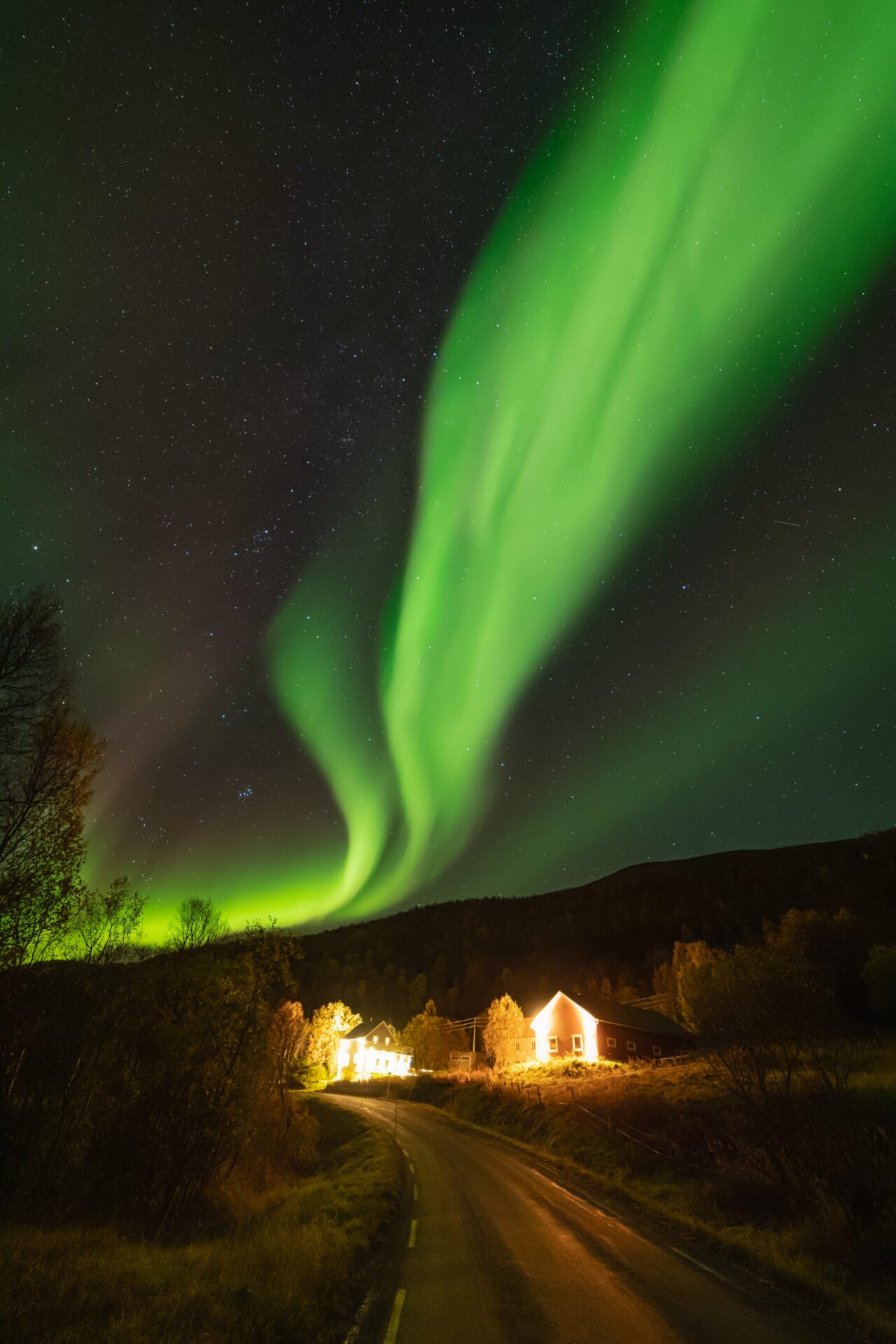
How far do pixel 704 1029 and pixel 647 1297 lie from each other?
8.02 meters

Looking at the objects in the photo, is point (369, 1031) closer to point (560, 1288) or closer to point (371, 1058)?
point (371, 1058)

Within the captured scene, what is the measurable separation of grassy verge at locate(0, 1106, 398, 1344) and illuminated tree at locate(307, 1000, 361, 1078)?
196 feet

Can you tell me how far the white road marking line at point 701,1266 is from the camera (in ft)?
31.7

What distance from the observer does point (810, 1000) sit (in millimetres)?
14875

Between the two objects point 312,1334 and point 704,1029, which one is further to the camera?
point 704,1029

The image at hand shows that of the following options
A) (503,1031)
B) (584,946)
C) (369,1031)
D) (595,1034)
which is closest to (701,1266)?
(595,1034)

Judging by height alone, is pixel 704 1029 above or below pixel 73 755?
below

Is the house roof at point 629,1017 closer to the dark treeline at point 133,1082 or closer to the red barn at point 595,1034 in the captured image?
the red barn at point 595,1034

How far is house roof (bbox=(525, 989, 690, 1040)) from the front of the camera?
63375 mm

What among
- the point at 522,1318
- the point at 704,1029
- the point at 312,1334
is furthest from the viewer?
the point at 704,1029

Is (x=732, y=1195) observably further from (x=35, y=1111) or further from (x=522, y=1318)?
(x=35, y=1111)

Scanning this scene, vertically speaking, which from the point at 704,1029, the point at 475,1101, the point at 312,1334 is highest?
the point at 704,1029

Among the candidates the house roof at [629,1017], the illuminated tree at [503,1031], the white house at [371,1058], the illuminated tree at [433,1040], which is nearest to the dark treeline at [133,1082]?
the house roof at [629,1017]

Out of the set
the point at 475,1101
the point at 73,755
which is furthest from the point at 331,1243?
the point at 475,1101
